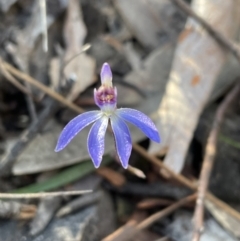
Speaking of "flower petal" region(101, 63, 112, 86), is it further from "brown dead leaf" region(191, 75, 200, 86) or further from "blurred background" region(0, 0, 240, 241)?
"brown dead leaf" region(191, 75, 200, 86)

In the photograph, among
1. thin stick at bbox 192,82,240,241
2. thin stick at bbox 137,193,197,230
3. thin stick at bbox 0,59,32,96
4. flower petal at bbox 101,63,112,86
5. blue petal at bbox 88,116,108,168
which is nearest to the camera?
blue petal at bbox 88,116,108,168

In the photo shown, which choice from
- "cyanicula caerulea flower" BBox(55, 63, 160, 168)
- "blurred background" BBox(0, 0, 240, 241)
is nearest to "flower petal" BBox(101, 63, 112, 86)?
"cyanicula caerulea flower" BBox(55, 63, 160, 168)

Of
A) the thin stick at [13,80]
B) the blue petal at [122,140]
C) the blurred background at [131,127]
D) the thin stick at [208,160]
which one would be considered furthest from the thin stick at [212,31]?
the blue petal at [122,140]

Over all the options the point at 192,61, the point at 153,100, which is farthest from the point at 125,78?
the point at 192,61

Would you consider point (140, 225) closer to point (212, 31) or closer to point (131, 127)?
point (131, 127)

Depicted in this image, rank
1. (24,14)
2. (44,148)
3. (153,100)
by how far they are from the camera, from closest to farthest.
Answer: (44,148), (153,100), (24,14)

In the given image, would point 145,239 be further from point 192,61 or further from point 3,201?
point 192,61

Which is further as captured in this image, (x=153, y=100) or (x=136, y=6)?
(x=136, y=6)

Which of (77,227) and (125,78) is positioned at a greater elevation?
(125,78)
